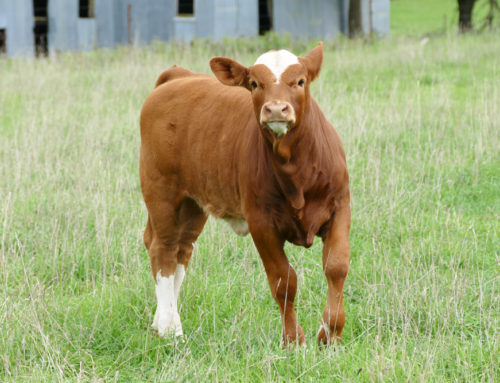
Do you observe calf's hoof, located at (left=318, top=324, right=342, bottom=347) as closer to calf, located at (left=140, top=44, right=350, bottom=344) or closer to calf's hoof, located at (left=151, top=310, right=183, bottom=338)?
calf, located at (left=140, top=44, right=350, bottom=344)

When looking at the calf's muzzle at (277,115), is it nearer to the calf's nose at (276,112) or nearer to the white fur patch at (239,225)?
the calf's nose at (276,112)

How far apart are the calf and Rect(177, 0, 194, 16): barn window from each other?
20013 millimetres

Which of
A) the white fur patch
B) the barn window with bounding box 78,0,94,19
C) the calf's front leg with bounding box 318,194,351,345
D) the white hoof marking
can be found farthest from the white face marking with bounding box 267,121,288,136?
the barn window with bounding box 78,0,94,19

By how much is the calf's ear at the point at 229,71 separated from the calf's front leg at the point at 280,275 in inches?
30.6

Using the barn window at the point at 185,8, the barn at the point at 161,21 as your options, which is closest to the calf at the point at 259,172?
the barn at the point at 161,21

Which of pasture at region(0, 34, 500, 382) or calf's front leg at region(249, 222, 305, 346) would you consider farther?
calf's front leg at region(249, 222, 305, 346)

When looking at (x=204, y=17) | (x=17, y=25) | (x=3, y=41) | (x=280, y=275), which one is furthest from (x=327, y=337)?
(x=3, y=41)

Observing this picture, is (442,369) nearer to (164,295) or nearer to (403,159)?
(164,295)

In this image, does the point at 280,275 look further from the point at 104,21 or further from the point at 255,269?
the point at 104,21

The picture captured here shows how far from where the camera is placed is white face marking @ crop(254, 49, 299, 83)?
356 cm

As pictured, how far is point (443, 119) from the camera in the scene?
8.33 m

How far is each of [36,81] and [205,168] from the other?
935cm

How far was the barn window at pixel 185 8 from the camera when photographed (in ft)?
78.2

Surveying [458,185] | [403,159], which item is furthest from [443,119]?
[458,185]
